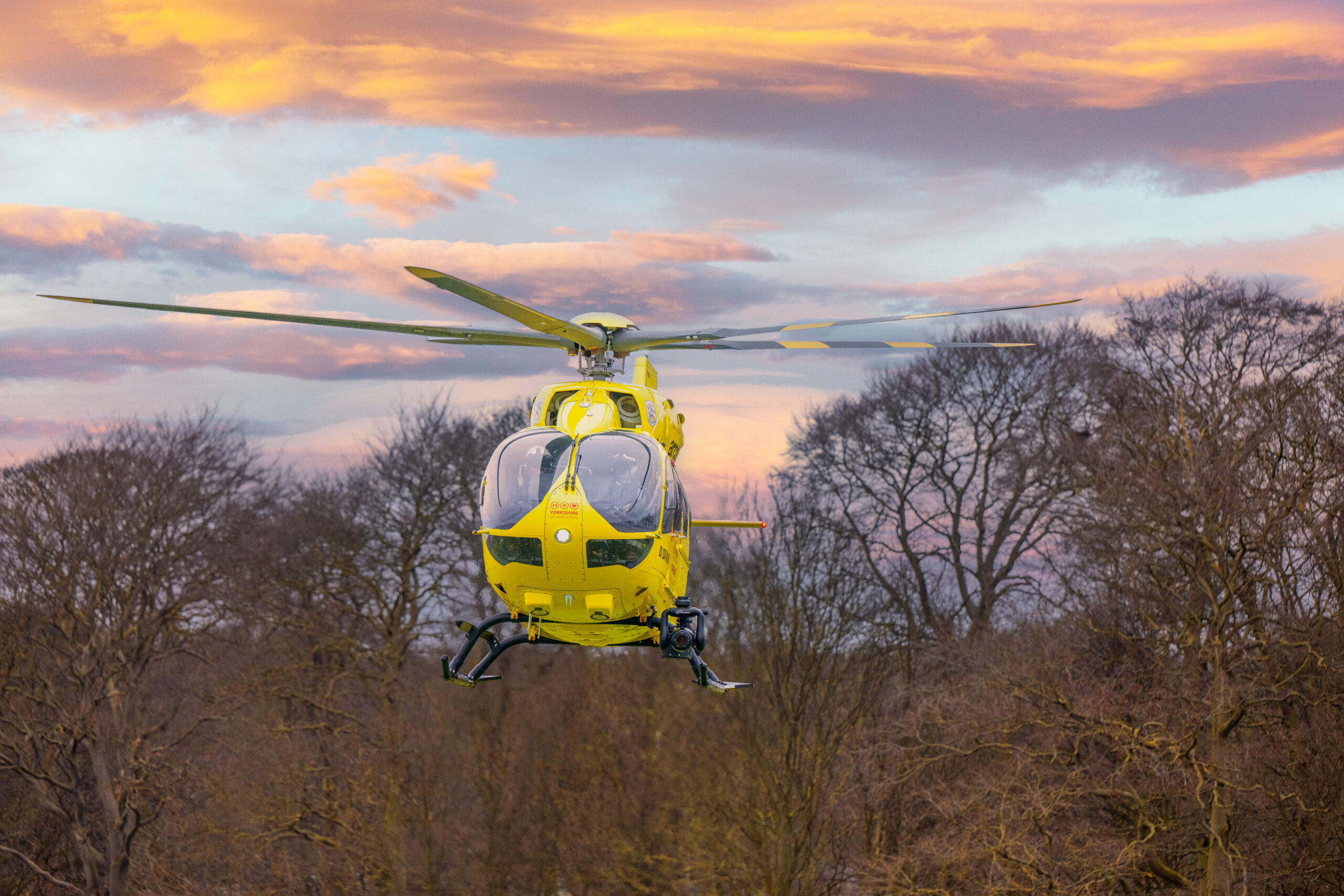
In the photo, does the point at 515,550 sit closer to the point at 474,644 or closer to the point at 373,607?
the point at 474,644

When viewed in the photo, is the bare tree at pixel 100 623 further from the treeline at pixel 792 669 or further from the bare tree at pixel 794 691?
the bare tree at pixel 794 691

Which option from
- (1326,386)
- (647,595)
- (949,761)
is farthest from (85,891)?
(1326,386)

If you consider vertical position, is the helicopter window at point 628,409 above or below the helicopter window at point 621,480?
above

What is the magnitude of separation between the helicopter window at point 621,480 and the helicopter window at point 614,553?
10cm

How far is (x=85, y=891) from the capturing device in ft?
91.9

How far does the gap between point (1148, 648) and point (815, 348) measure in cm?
1576

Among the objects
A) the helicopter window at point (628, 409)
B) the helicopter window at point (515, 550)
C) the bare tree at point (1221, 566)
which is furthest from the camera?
the bare tree at point (1221, 566)

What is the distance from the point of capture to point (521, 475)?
834 cm

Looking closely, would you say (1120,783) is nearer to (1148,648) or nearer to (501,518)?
(1148,648)

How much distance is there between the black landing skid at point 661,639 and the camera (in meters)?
8.57

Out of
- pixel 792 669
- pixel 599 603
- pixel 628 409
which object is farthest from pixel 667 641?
pixel 792 669

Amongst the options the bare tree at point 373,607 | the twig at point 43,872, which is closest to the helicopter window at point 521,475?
the bare tree at point 373,607

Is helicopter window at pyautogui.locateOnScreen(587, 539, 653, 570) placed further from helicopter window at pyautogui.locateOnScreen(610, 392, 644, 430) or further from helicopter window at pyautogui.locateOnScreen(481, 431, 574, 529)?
helicopter window at pyautogui.locateOnScreen(610, 392, 644, 430)

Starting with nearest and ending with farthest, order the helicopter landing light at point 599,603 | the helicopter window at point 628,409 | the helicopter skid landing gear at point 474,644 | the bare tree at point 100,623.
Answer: the helicopter landing light at point 599,603
the helicopter skid landing gear at point 474,644
the helicopter window at point 628,409
the bare tree at point 100,623
